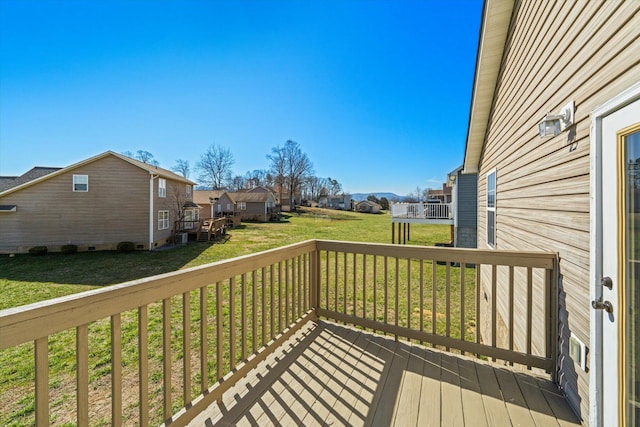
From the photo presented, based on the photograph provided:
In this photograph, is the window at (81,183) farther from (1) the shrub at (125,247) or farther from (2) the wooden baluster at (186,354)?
(2) the wooden baluster at (186,354)

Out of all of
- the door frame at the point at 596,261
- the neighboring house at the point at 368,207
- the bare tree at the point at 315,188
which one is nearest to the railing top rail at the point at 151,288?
the door frame at the point at 596,261

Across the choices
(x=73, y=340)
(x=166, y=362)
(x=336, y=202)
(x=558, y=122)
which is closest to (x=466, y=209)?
(x=558, y=122)

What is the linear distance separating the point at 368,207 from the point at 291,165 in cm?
1650

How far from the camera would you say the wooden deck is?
179 centimetres

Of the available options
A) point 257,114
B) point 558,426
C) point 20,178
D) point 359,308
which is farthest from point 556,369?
point 20,178

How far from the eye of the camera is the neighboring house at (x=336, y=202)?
167ft

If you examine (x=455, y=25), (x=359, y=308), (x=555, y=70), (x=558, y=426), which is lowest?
(x=359, y=308)

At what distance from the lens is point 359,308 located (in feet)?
19.7

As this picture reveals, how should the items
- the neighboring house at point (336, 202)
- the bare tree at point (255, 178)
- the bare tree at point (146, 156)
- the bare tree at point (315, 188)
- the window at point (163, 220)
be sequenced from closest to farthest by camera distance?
the window at point (163, 220) → the bare tree at point (146, 156) → the bare tree at point (255, 178) → the neighboring house at point (336, 202) → the bare tree at point (315, 188)

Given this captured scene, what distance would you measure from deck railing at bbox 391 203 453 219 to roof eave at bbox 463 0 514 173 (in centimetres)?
671

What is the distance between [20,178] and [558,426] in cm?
2265

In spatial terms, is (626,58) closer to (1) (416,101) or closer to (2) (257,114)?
(1) (416,101)

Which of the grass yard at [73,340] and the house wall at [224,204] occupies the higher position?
the house wall at [224,204]

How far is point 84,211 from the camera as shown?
506 inches
